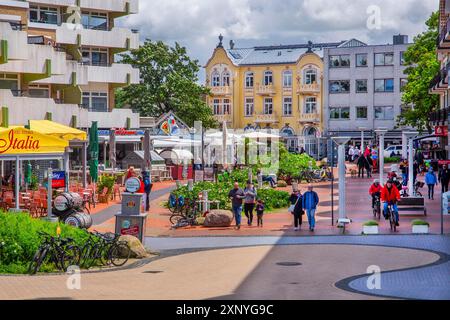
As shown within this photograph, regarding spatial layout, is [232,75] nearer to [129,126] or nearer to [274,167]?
[129,126]

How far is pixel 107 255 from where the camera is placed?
23.4 metres

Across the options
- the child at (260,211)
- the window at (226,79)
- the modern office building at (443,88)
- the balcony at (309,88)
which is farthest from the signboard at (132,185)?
the window at (226,79)

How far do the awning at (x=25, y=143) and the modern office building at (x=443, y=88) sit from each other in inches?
895

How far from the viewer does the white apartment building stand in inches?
1786

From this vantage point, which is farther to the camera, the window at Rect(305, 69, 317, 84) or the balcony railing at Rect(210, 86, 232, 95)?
the balcony railing at Rect(210, 86, 232, 95)

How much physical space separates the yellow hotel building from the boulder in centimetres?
7600

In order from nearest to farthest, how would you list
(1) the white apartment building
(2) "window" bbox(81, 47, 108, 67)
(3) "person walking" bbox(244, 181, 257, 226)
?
(3) "person walking" bbox(244, 181, 257, 226), (1) the white apartment building, (2) "window" bbox(81, 47, 108, 67)

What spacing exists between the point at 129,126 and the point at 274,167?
13424mm

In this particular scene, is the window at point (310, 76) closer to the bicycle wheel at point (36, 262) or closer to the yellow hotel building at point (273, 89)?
the yellow hotel building at point (273, 89)

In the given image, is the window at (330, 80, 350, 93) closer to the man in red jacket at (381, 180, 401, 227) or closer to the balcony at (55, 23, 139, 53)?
the balcony at (55, 23, 139, 53)

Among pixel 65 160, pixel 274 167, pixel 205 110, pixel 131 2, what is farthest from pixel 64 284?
pixel 205 110

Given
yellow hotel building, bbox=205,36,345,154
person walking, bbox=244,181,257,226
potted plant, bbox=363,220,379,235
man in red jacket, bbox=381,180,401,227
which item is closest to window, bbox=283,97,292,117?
yellow hotel building, bbox=205,36,345,154

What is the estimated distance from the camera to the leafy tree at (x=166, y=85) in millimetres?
83750

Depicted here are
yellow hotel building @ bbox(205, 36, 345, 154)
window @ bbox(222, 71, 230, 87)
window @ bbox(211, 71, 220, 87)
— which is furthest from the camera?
window @ bbox(211, 71, 220, 87)
